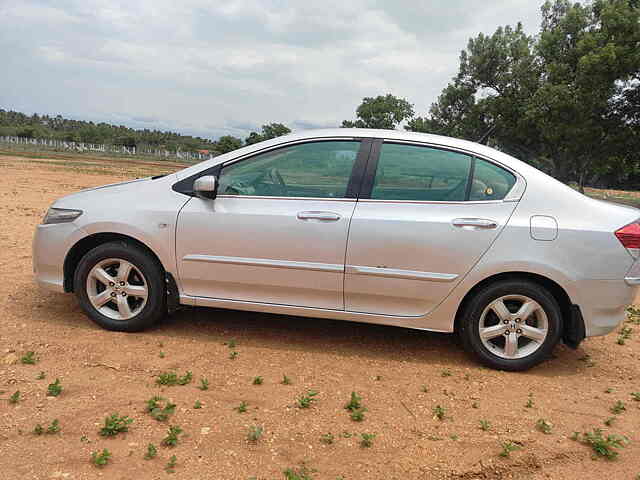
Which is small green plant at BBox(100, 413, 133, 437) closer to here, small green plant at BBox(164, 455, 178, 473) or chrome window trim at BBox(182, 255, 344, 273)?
small green plant at BBox(164, 455, 178, 473)

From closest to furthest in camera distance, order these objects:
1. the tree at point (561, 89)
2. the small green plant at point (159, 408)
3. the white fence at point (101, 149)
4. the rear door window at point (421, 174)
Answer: the small green plant at point (159, 408), the rear door window at point (421, 174), the tree at point (561, 89), the white fence at point (101, 149)

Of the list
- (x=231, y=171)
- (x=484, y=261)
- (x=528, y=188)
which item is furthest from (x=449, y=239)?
(x=231, y=171)

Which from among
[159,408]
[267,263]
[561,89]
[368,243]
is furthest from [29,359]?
[561,89]

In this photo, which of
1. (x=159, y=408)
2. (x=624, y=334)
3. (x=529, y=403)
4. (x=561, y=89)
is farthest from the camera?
(x=561, y=89)

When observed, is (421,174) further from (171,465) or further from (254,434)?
(171,465)

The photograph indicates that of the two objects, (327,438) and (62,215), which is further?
(62,215)

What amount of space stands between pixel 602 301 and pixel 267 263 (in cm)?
240

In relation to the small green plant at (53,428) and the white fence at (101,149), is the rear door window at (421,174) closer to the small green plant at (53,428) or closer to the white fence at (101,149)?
the small green plant at (53,428)

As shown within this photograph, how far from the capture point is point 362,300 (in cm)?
372

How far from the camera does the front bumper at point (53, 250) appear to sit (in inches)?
159

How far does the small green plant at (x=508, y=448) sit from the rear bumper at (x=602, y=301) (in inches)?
48.9

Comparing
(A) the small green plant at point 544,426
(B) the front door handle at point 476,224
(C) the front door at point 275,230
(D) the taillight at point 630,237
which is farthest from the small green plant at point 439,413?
(D) the taillight at point 630,237

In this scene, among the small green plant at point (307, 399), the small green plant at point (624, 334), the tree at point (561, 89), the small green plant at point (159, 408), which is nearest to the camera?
the small green plant at point (159, 408)

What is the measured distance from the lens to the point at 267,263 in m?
3.76
